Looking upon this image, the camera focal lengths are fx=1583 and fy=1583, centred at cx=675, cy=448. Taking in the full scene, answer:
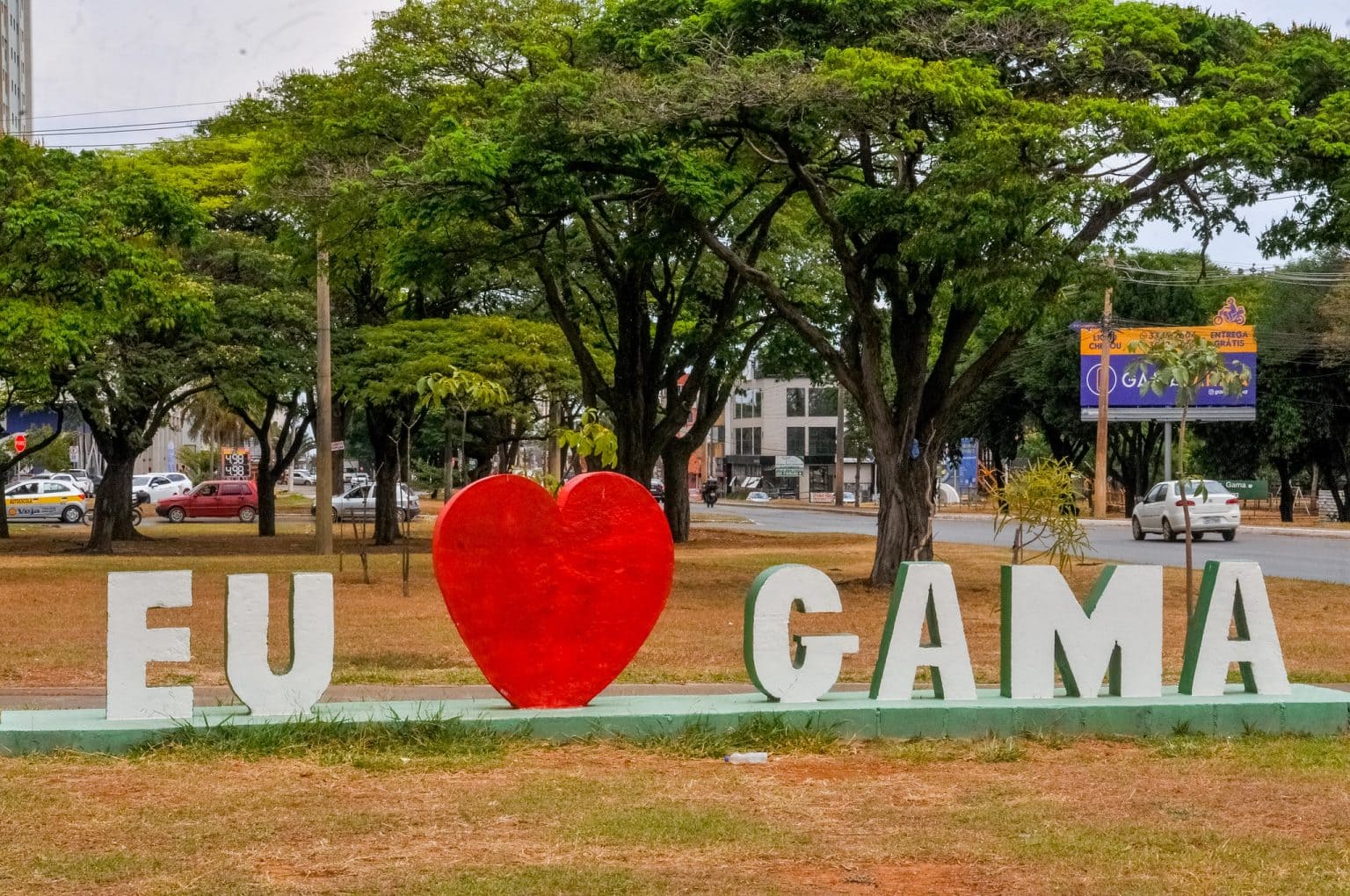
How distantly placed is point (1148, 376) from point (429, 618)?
38.6m

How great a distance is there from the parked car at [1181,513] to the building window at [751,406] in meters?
69.6

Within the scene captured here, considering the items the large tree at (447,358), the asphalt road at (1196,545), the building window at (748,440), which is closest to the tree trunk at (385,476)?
the large tree at (447,358)

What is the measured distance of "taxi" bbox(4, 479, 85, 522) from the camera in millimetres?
53684

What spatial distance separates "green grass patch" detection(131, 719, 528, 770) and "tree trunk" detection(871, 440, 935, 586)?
43.7 feet

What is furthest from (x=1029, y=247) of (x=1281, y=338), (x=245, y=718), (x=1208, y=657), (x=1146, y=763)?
(x=1281, y=338)

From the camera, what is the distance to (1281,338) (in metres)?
56.4

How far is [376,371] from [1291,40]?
61.5ft

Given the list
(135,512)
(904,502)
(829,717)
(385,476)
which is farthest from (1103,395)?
(829,717)

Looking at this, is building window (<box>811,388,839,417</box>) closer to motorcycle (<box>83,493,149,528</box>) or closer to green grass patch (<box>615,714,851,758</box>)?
motorcycle (<box>83,493,149,528</box>)

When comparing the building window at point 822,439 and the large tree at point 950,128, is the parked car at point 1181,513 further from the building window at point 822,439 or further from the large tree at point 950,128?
the building window at point 822,439

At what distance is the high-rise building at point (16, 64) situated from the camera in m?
96.4

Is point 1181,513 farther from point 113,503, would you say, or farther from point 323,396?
point 113,503

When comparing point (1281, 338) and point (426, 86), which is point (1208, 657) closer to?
point (426, 86)

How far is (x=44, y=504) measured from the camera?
54.0 m
